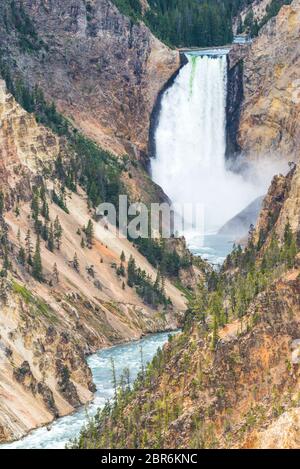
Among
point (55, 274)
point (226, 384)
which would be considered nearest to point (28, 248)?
point (55, 274)

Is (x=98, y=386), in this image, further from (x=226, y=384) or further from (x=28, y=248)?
(x=226, y=384)

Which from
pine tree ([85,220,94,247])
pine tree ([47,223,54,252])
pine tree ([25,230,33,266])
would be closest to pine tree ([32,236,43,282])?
pine tree ([25,230,33,266])

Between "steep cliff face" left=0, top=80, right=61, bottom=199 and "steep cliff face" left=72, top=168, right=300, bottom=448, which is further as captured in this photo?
"steep cliff face" left=0, top=80, right=61, bottom=199

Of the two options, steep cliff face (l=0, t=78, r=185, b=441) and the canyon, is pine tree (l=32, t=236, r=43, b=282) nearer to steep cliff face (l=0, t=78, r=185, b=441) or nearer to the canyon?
steep cliff face (l=0, t=78, r=185, b=441)

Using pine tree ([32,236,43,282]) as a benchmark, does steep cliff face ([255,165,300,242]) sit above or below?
above

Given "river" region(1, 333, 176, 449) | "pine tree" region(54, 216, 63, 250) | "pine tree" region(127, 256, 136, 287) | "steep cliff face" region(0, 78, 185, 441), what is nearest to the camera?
"river" region(1, 333, 176, 449)

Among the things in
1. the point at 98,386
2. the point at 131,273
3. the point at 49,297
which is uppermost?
the point at 49,297

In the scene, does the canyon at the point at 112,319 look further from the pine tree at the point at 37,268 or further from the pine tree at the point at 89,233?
the pine tree at the point at 89,233
